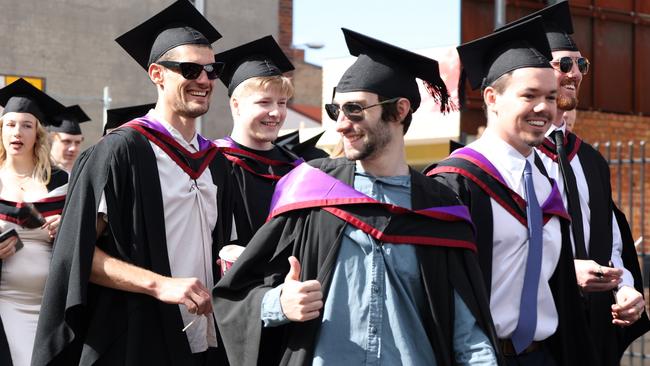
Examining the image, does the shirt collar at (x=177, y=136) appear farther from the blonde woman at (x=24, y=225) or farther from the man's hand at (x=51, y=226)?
the man's hand at (x=51, y=226)

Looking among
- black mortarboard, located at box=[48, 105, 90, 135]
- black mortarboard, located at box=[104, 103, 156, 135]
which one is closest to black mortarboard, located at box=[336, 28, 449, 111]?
black mortarboard, located at box=[104, 103, 156, 135]

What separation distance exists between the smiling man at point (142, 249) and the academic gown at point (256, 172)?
105cm

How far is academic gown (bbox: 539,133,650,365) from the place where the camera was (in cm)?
562

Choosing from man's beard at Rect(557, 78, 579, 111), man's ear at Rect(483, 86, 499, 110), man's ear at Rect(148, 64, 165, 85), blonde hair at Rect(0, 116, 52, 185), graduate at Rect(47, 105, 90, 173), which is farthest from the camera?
graduate at Rect(47, 105, 90, 173)

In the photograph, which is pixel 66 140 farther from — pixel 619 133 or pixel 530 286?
pixel 619 133

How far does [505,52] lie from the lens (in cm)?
517

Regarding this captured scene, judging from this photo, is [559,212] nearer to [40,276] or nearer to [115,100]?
[40,276]

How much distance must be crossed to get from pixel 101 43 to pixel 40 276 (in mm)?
20530

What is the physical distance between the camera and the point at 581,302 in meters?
5.01

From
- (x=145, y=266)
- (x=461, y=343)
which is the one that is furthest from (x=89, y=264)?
(x=461, y=343)

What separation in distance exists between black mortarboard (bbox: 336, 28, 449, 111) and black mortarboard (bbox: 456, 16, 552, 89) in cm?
76

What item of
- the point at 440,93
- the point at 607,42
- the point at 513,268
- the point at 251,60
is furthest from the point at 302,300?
the point at 607,42

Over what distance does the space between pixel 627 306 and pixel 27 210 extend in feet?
A: 11.4

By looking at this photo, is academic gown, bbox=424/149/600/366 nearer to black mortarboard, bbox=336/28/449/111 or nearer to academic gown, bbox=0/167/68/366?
black mortarboard, bbox=336/28/449/111
